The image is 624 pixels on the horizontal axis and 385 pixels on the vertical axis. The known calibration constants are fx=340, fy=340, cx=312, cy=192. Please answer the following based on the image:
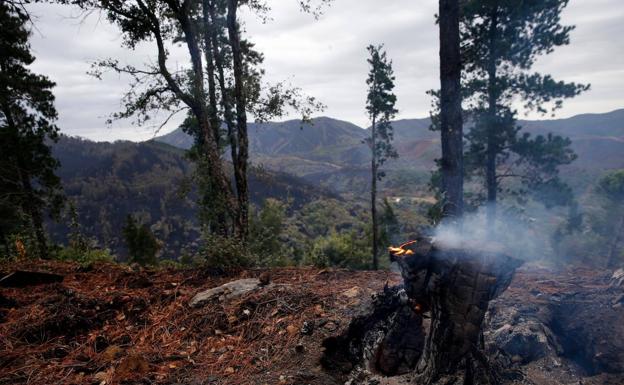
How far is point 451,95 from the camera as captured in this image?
15.7 feet

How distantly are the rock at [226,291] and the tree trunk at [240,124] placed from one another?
336 centimetres

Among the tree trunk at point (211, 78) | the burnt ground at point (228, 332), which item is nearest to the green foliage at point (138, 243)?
the tree trunk at point (211, 78)

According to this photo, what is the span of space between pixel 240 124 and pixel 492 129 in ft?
37.1

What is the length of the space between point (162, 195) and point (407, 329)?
98.9 meters

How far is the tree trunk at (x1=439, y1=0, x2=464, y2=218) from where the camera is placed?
477 centimetres

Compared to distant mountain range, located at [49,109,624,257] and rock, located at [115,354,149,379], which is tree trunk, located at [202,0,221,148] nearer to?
rock, located at [115,354,149,379]

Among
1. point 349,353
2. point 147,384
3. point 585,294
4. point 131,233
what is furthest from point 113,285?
point 131,233

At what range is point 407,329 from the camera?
3.75 meters

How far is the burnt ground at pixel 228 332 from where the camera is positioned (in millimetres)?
3391

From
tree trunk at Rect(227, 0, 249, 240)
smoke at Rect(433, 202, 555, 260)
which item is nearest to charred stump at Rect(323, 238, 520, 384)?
smoke at Rect(433, 202, 555, 260)

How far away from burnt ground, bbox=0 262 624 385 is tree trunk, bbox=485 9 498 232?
9.70m

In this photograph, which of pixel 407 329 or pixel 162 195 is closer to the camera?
pixel 407 329

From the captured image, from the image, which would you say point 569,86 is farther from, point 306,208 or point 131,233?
point 306,208

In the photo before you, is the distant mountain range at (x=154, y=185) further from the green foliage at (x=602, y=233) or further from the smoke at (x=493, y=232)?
the smoke at (x=493, y=232)
